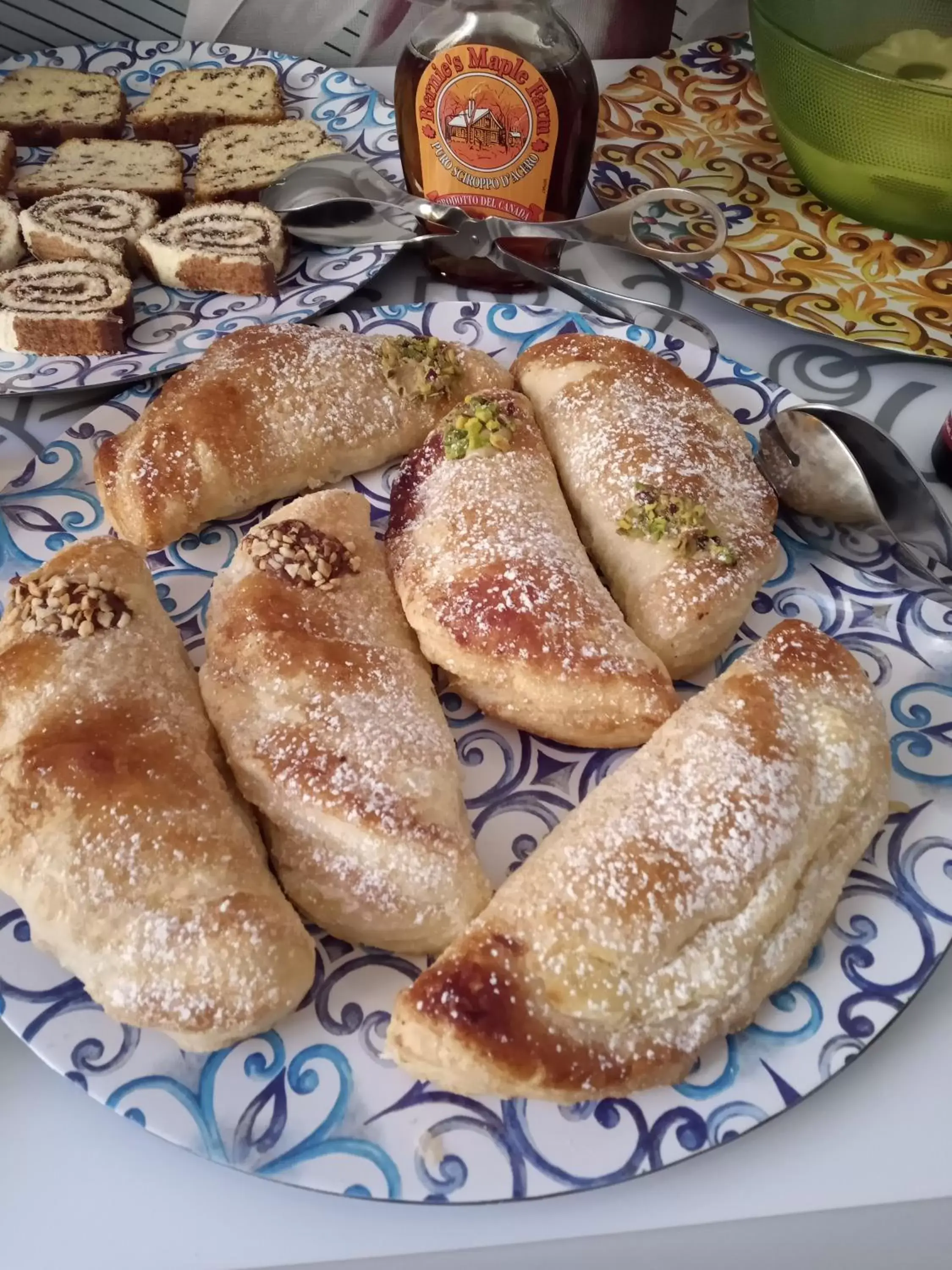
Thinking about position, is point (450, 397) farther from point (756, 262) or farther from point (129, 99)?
point (129, 99)

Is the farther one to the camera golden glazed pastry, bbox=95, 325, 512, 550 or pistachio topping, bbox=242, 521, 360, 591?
golden glazed pastry, bbox=95, 325, 512, 550

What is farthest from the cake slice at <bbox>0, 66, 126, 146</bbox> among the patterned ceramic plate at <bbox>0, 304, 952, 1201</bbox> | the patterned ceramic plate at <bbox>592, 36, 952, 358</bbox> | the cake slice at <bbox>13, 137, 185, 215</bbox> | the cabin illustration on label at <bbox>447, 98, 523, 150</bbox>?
the patterned ceramic plate at <bbox>0, 304, 952, 1201</bbox>

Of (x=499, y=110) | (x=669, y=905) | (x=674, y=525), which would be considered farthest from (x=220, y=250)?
(x=669, y=905)

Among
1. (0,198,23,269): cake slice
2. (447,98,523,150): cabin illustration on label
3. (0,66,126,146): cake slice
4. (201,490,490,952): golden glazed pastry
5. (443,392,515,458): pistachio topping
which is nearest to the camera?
(201,490,490,952): golden glazed pastry

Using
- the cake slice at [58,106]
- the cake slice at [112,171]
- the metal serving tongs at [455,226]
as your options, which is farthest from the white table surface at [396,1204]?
the cake slice at [58,106]

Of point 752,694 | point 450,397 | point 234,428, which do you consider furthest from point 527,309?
point 752,694

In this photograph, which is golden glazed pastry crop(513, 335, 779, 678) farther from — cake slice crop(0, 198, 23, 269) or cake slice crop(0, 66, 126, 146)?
cake slice crop(0, 66, 126, 146)
